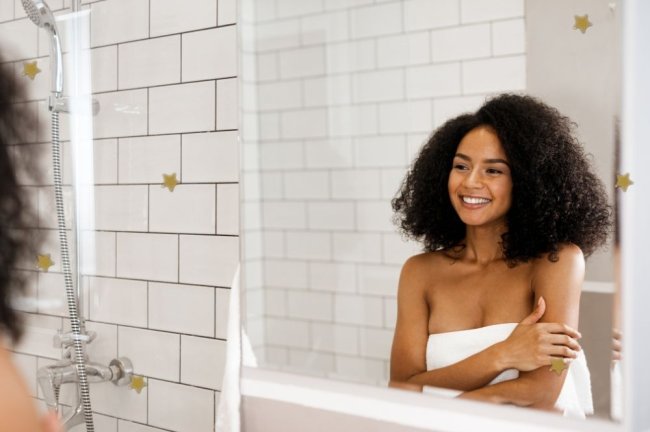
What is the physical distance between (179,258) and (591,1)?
37.5 inches

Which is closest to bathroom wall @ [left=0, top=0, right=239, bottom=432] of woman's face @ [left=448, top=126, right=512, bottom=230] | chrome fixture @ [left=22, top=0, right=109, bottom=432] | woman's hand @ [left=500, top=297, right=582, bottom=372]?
chrome fixture @ [left=22, top=0, right=109, bottom=432]

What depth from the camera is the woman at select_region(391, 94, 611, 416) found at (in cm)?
103

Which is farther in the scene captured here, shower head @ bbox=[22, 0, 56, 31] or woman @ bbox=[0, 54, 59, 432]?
shower head @ bbox=[22, 0, 56, 31]

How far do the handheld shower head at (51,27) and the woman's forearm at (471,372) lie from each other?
108 cm

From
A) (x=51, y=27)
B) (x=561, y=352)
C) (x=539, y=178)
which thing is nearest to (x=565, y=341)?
(x=561, y=352)

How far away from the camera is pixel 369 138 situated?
1231 mm

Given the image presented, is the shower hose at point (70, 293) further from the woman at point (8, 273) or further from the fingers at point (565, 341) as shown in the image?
the fingers at point (565, 341)

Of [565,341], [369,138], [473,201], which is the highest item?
[369,138]

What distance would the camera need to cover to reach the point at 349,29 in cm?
125

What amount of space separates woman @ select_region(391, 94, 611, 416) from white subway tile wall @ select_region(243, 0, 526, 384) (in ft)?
0.13

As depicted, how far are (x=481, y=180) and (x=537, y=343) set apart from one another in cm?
27

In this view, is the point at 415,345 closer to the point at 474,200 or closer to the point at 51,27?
the point at 474,200

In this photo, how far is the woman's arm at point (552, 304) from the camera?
1025mm

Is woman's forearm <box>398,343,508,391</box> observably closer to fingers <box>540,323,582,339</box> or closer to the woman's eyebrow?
fingers <box>540,323,582,339</box>
